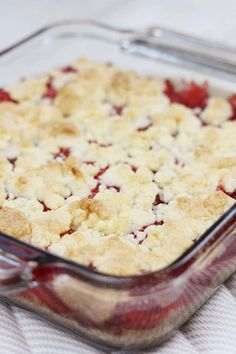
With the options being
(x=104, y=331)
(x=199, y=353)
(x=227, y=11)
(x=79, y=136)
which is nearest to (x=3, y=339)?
(x=104, y=331)

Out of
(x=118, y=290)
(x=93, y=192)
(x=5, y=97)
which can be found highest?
(x=118, y=290)

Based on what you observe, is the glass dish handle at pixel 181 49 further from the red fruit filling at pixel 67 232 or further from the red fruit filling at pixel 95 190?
the red fruit filling at pixel 67 232

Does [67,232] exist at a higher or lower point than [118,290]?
lower

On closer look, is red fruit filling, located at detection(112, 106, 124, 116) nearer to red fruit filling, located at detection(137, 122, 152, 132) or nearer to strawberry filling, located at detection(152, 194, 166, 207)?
red fruit filling, located at detection(137, 122, 152, 132)

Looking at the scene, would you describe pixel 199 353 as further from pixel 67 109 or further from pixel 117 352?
pixel 67 109

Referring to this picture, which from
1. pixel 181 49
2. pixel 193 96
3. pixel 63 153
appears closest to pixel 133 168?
pixel 63 153

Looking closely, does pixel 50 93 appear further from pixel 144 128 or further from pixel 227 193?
pixel 227 193

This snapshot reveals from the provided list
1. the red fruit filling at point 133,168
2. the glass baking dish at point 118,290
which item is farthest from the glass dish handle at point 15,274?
the red fruit filling at point 133,168
